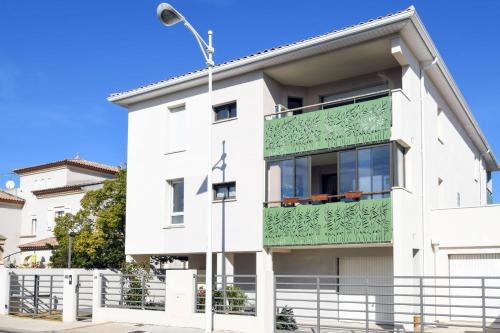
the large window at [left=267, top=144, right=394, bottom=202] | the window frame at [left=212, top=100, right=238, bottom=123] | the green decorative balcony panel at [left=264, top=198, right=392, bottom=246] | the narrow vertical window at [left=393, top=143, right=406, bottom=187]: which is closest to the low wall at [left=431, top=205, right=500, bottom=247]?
the narrow vertical window at [left=393, top=143, right=406, bottom=187]

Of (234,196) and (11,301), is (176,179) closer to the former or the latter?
(234,196)

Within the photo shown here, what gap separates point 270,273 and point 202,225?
6103mm

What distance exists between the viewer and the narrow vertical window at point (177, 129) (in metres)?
24.0

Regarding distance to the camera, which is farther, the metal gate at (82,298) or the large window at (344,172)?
the metal gate at (82,298)

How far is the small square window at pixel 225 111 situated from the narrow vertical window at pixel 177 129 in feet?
4.96

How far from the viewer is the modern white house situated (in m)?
18.7

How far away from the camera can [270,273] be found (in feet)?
55.5

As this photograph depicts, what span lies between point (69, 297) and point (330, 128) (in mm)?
10761

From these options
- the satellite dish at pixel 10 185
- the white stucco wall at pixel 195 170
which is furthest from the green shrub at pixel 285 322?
the satellite dish at pixel 10 185

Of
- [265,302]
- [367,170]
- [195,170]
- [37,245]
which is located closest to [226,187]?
[195,170]

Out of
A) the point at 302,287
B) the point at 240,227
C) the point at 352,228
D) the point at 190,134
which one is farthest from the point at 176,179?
the point at 352,228

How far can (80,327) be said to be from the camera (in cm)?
1983

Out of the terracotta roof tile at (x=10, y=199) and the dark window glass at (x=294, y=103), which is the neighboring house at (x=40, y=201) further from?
the dark window glass at (x=294, y=103)

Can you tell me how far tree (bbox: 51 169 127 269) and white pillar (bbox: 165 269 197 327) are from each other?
29.2 ft
